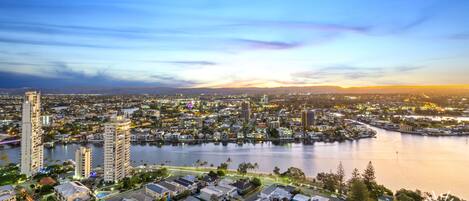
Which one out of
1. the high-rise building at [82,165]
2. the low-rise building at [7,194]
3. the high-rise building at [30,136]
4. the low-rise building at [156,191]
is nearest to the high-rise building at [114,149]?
the high-rise building at [82,165]

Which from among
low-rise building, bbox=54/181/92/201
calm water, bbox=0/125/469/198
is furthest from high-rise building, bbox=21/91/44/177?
low-rise building, bbox=54/181/92/201

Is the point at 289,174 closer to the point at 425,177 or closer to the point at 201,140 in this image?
the point at 425,177

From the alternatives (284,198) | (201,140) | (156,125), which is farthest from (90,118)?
(284,198)

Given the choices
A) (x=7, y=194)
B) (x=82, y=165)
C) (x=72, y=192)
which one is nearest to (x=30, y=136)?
(x=82, y=165)

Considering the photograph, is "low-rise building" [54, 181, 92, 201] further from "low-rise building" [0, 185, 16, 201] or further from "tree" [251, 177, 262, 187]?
"tree" [251, 177, 262, 187]

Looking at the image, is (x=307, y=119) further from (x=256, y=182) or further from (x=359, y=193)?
(x=359, y=193)
